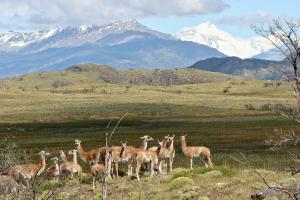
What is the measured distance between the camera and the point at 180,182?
2328 cm

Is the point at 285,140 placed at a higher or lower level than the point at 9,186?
higher

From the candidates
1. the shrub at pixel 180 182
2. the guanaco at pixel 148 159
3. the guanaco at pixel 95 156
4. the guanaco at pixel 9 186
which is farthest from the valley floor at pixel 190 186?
the guanaco at pixel 95 156

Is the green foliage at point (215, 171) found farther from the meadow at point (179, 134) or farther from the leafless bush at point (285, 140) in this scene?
the leafless bush at point (285, 140)

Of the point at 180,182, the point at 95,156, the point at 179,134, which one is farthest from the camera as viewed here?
the point at 179,134

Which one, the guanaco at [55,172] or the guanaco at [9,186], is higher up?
the guanaco at [9,186]

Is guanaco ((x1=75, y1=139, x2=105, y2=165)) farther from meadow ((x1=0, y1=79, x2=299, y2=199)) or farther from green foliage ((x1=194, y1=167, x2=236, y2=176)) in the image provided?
green foliage ((x1=194, y1=167, x2=236, y2=176))

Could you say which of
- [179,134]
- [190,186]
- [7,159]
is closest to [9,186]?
[7,159]

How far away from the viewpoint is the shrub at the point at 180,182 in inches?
908

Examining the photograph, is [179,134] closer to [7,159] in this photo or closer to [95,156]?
[95,156]

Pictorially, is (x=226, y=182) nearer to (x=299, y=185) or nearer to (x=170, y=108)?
(x=299, y=185)

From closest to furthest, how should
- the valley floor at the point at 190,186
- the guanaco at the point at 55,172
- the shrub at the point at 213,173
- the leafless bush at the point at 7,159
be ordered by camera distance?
the leafless bush at the point at 7,159 → the valley floor at the point at 190,186 → the shrub at the point at 213,173 → the guanaco at the point at 55,172

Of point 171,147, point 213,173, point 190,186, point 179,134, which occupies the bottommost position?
point 179,134

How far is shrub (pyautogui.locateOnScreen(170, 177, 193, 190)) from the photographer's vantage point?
23062mm

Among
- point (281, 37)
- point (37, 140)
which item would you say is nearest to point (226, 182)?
point (281, 37)
